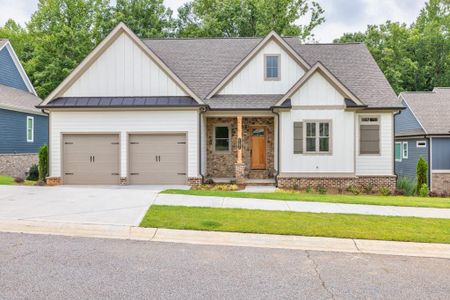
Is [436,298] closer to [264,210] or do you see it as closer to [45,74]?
[264,210]

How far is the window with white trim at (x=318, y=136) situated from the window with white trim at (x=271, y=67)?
297 centimetres

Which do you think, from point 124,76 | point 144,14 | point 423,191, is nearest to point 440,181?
point 423,191

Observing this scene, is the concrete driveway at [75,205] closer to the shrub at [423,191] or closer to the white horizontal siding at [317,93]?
the white horizontal siding at [317,93]

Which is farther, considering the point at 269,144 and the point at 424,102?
the point at 424,102

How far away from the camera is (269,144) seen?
18.7 m

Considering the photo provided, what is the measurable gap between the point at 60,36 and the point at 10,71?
33.7 ft

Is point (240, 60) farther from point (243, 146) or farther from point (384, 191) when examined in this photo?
point (384, 191)

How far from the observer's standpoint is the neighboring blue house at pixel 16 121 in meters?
21.8

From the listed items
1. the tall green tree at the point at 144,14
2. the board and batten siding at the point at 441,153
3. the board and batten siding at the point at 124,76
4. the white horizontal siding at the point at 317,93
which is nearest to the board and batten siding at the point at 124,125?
the board and batten siding at the point at 124,76

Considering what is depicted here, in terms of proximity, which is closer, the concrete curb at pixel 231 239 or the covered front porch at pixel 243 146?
the concrete curb at pixel 231 239

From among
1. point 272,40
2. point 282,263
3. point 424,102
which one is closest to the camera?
point 282,263

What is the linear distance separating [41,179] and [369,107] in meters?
15.0

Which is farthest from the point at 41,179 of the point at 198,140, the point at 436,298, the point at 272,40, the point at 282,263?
the point at 436,298

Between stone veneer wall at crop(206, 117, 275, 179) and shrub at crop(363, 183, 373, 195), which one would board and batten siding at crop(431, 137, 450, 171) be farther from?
stone veneer wall at crop(206, 117, 275, 179)
